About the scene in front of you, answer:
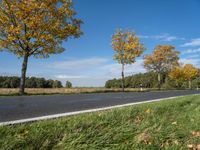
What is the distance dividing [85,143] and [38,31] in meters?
15.1

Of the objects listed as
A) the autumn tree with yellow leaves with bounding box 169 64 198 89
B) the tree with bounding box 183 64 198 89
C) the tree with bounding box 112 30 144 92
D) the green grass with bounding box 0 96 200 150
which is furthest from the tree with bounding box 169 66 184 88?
the green grass with bounding box 0 96 200 150

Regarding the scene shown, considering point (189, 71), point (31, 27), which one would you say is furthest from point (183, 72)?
point (31, 27)

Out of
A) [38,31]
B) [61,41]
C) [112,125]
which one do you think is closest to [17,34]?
[38,31]

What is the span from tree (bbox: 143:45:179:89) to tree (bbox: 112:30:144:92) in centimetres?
1737

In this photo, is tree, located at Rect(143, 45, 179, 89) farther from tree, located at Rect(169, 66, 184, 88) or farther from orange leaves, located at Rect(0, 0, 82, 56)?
orange leaves, located at Rect(0, 0, 82, 56)

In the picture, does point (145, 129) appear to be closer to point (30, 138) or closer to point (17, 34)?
point (30, 138)

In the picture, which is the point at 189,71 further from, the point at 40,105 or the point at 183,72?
the point at 40,105

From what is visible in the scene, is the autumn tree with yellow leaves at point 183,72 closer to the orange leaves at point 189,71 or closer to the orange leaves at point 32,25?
the orange leaves at point 189,71

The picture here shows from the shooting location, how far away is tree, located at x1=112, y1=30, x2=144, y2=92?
29798 mm

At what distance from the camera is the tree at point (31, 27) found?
17.0 m

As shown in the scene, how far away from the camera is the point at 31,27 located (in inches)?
669

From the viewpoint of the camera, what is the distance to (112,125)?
473cm

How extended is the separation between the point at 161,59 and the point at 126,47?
19358mm

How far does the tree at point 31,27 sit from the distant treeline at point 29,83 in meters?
18.5
